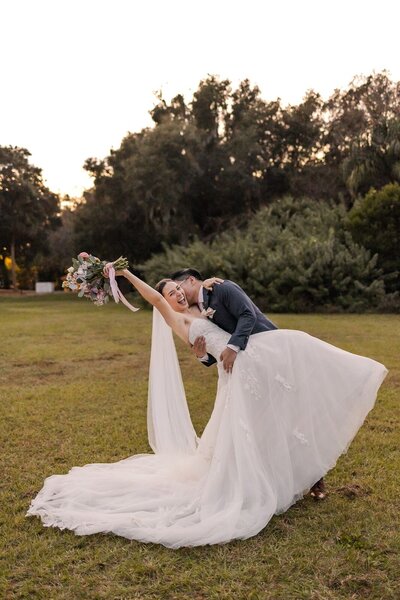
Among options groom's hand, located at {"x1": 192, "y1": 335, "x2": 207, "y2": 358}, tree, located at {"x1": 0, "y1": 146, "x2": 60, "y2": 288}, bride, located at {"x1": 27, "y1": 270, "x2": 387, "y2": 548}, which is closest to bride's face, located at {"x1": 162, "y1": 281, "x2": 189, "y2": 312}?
bride, located at {"x1": 27, "y1": 270, "x2": 387, "y2": 548}

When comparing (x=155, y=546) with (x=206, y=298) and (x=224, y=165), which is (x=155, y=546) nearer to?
(x=206, y=298)

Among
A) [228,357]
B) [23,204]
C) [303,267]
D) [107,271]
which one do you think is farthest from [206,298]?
[23,204]

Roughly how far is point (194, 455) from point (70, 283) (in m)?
1.77

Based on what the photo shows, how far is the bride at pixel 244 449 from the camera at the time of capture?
12.5 ft

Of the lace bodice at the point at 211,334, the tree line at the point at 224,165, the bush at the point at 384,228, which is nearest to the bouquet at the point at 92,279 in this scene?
the lace bodice at the point at 211,334

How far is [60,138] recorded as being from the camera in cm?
3178

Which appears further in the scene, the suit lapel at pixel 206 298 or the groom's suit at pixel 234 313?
the suit lapel at pixel 206 298

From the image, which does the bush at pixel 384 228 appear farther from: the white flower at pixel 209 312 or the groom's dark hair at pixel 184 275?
the white flower at pixel 209 312

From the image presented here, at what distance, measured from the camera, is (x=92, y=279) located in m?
4.57

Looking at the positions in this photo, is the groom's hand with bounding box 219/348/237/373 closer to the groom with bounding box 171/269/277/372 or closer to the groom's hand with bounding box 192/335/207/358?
the groom with bounding box 171/269/277/372

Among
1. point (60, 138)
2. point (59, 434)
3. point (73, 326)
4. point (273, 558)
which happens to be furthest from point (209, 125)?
point (273, 558)

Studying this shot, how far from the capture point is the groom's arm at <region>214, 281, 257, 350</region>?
4.08 m

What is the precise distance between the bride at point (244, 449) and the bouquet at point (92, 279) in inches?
6.2

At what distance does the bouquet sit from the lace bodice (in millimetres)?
687
